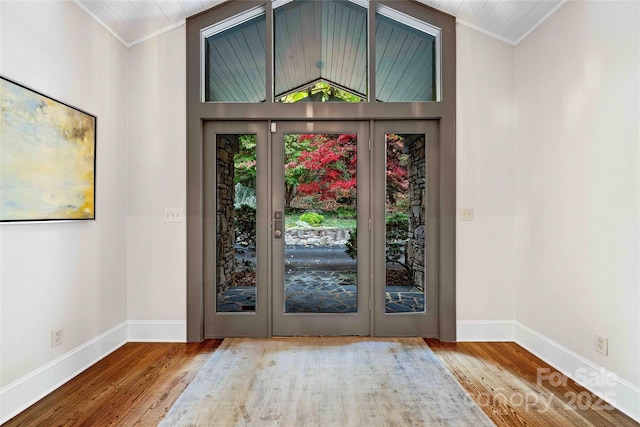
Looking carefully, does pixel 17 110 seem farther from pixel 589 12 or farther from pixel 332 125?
pixel 589 12

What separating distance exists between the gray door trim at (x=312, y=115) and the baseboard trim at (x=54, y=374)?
23.4 inches

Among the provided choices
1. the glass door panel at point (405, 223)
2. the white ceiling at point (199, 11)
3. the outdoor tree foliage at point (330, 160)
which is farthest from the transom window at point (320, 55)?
the glass door panel at point (405, 223)

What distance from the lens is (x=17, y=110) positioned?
6.68 ft

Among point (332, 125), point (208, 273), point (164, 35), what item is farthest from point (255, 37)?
point (208, 273)

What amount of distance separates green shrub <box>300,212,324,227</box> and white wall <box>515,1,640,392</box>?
1678mm

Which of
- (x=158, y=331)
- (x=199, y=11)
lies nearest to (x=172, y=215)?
(x=158, y=331)

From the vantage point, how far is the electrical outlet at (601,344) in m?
2.21

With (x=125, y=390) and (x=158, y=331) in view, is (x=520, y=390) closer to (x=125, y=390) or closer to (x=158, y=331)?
(x=125, y=390)

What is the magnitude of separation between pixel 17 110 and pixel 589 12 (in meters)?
3.46

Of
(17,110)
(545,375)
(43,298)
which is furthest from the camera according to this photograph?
(545,375)

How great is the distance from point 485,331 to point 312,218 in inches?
69.6

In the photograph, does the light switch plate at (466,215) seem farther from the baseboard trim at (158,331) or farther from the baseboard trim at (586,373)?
the baseboard trim at (158,331)

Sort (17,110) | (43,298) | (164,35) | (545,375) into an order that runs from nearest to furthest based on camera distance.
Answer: (17,110) → (43,298) → (545,375) → (164,35)

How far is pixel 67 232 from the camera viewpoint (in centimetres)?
246
